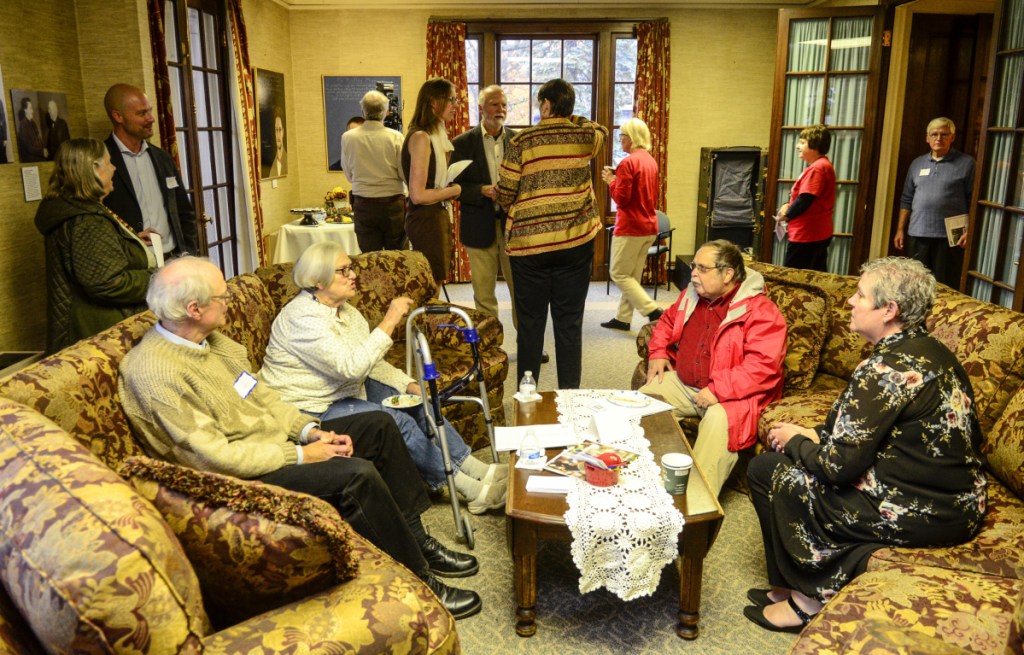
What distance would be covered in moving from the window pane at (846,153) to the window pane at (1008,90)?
1.41m

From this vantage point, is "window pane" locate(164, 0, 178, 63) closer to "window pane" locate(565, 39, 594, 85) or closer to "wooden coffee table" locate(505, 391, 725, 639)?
"wooden coffee table" locate(505, 391, 725, 639)

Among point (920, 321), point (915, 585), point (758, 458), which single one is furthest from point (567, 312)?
point (915, 585)

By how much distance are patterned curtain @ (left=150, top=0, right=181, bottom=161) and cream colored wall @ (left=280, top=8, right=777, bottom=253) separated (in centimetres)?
268

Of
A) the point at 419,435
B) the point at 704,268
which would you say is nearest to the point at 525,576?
the point at 419,435

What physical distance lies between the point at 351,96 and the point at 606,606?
5.80 m

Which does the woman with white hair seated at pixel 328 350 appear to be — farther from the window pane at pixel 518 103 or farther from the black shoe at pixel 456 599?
the window pane at pixel 518 103

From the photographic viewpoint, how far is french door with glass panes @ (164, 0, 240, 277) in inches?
175

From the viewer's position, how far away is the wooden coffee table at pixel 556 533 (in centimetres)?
217

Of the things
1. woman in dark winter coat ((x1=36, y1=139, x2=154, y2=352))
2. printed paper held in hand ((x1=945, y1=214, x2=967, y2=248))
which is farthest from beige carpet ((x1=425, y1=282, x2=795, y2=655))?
printed paper held in hand ((x1=945, y1=214, x2=967, y2=248))

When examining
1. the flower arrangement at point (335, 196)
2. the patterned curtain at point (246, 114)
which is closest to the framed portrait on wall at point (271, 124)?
the patterned curtain at point (246, 114)

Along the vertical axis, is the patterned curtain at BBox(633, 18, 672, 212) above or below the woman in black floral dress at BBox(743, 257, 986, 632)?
above

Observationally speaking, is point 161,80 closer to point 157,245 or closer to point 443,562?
point 157,245

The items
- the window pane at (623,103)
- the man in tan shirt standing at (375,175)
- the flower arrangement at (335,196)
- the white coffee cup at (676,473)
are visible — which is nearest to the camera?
the white coffee cup at (676,473)

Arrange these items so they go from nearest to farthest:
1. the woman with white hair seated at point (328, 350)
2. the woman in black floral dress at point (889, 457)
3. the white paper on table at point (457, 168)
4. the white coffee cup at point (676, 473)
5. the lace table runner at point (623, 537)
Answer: the woman in black floral dress at point (889, 457)
the lace table runner at point (623, 537)
the white coffee cup at point (676, 473)
the woman with white hair seated at point (328, 350)
the white paper on table at point (457, 168)
